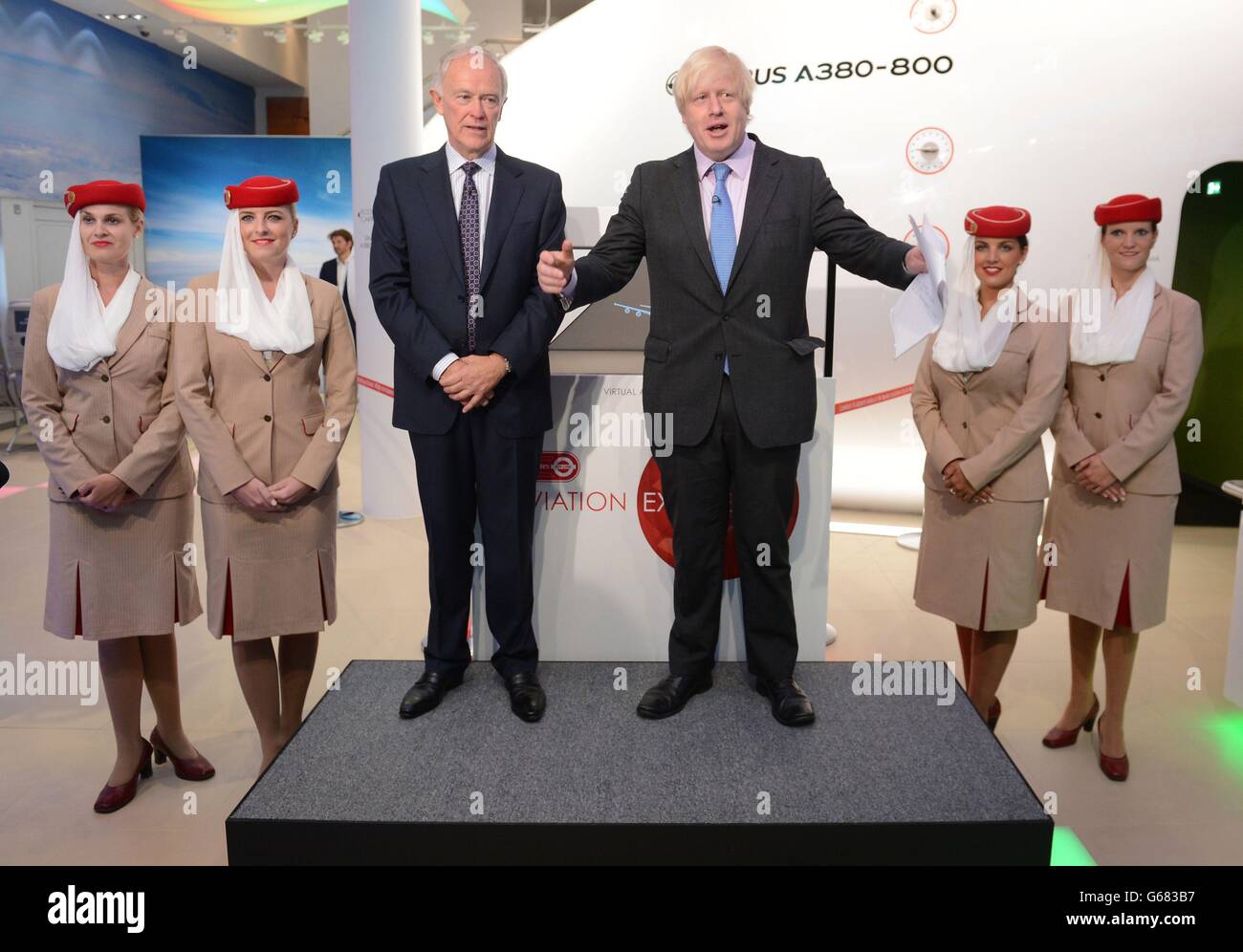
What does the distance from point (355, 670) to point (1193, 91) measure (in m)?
5.03

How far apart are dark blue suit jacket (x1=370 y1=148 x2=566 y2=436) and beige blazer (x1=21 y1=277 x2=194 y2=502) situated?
0.70m

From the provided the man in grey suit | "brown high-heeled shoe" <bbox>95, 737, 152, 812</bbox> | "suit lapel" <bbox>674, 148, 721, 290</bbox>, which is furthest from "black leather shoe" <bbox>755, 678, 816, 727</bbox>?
"brown high-heeled shoe" <bbox>95, 737, 152, 812</bbox>

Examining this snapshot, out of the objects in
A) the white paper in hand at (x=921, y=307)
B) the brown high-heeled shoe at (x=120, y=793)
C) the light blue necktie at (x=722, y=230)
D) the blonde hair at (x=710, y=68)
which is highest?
the blonde hair at (x=710, y=68)

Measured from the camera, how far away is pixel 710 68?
7.70 feet

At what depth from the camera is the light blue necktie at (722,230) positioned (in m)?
2.49

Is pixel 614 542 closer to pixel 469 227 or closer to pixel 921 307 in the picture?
pixel 469 227

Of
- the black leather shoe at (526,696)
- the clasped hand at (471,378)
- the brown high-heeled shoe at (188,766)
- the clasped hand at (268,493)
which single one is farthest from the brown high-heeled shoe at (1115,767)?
the brown high-heeled shoe at (188,766)

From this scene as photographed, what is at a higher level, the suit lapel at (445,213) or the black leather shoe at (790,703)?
the suit lapel at (445,213)

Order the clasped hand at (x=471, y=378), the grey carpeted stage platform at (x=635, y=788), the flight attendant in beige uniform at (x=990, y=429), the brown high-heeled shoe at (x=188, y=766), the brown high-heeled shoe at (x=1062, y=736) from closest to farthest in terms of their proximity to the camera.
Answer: the grey carpeted stage platform at (x=635, y=788), the clasped hand at (x=471, y=378), the flight attendant in beige uniform at (x=990, y=429), the brown high-heeled shoe at (x=188, y=766), the brown high-heeled shoe at (x=1062, y=736)

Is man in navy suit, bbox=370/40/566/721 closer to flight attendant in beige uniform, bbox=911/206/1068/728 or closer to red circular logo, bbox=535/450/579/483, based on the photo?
red circular logo, bbox=535/450/579/483

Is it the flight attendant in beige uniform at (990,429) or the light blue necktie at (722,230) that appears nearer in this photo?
the light blue necktie at (722,230)

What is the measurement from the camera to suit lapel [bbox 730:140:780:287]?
245 cm

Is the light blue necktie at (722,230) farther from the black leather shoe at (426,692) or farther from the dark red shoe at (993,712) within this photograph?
the dark red shoe at (993,712)
